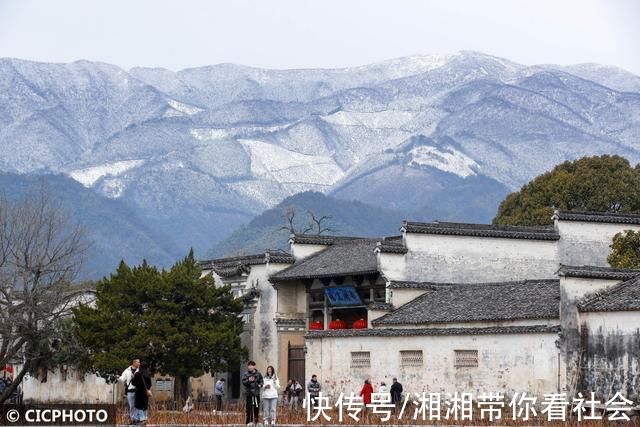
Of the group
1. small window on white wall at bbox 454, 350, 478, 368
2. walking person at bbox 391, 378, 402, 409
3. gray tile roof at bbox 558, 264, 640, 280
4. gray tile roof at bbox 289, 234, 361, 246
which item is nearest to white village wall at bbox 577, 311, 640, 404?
gray tile roof at bbox 558, 264, 640, 280

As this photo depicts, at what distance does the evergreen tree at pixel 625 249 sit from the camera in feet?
176

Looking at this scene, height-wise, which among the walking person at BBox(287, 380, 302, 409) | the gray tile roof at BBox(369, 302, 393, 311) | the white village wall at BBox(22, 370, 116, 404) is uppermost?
the gray tile roof at BBox(369, 302, 393, 311)

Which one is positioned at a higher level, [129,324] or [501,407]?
[129,324]

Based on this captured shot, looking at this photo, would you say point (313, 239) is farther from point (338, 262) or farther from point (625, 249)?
point (625, 249)

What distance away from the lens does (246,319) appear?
6412 centimetres

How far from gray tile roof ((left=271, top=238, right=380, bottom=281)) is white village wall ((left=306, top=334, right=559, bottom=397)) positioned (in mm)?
6753

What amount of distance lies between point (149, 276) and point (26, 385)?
11572mm

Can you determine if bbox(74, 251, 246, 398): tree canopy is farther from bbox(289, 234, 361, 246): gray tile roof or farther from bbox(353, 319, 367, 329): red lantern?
bbox(289, 234, 361, 246): gray tile roof

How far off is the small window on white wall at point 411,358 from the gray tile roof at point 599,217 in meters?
12.8

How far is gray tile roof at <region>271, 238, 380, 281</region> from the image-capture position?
58125mm

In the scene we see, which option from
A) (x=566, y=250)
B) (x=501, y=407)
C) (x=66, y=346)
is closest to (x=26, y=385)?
(x=66, y=346)

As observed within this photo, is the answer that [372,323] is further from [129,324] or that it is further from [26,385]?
[26,385]

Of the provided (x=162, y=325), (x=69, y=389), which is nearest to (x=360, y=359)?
(x=162, y=325)

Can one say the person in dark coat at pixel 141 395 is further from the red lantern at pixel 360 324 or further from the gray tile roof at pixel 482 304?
the red lantern at pixel 360 324
